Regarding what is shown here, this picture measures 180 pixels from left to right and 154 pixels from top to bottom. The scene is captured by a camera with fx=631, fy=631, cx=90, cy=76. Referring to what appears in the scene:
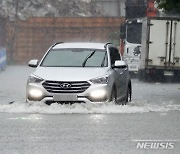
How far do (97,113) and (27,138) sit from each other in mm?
3596

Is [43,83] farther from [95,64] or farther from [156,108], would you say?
[156,108]

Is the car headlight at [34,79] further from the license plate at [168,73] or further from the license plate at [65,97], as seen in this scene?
the license plate at [168,73]

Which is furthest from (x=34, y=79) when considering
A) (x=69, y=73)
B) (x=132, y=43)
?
(x=132, y=43)

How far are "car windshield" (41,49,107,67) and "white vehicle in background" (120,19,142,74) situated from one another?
15.4 m

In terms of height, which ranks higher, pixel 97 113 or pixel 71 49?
pixel 71 49

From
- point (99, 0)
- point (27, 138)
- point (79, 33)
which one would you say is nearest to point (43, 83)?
point (27, 138)

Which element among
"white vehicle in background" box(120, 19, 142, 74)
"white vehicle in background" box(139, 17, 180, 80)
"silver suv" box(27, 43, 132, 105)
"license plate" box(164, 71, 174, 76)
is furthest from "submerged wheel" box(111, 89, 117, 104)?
"white vehicle in background" box(120, 19, 142, 74)

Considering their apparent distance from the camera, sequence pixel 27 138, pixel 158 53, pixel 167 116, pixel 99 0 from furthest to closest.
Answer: pixel 99 0, pixel 158 53, pixel 167 116, pixel 27 138

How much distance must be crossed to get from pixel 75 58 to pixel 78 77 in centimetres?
154

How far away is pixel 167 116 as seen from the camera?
44.5 feet

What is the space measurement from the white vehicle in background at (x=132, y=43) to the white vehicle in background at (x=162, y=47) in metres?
3.13

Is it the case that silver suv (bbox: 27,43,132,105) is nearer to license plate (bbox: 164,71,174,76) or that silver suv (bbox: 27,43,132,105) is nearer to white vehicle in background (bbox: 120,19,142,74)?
license plate (bbox: 164,71,174,76)

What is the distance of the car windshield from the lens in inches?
591

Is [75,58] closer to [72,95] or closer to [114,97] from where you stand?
[114,97]
